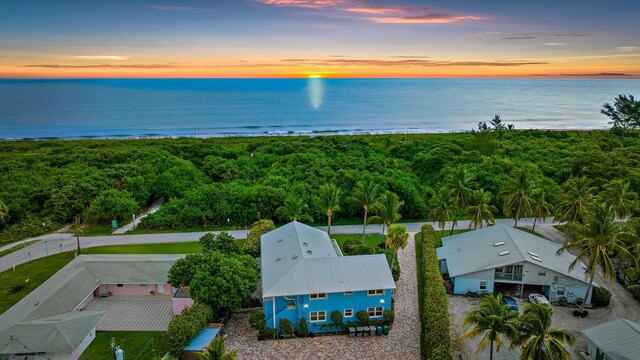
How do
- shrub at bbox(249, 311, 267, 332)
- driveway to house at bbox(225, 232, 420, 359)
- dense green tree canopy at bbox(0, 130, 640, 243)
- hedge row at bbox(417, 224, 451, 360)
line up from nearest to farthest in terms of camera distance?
hedge row at bbox(417, 224, 451, 360) < driveway to house at bbox(225, 232, 420, 359) < shrub at bbox(249, 311, 267, 332) < dense green tree canopy at bbox(0, 130, 640, 243)

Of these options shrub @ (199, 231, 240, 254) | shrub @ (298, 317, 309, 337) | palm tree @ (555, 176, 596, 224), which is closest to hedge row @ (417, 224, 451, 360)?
shrub @ (298, 317, 309, 337)

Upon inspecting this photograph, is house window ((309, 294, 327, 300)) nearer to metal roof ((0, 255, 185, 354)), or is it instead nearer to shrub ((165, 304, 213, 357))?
shrub ((165, 304, 213, 357))

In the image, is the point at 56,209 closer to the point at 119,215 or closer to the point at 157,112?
the point at 119,215

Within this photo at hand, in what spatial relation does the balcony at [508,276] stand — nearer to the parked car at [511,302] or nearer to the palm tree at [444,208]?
the parked car at [511,302]

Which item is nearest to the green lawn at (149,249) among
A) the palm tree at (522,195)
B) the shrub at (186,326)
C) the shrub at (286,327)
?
the shrub at (186,326)

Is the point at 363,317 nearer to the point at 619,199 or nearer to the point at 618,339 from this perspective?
the point at 618,339

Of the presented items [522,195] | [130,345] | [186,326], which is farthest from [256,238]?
[522,195]

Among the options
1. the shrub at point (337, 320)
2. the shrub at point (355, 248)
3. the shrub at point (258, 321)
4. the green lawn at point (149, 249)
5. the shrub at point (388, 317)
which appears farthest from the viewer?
the green lawn at point (149, 249)
